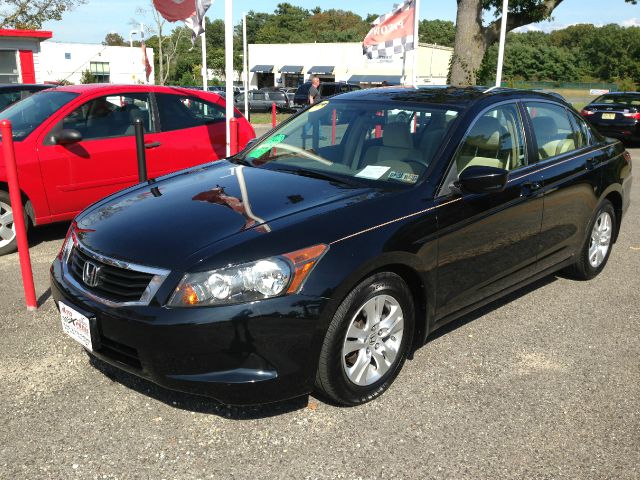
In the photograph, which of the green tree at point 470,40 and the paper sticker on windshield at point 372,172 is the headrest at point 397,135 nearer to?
the paper sticker on windshield at point 372,172

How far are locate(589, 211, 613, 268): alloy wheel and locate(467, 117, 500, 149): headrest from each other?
167 cm

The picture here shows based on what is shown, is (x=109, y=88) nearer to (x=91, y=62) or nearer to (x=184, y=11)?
(x=184, y=11)

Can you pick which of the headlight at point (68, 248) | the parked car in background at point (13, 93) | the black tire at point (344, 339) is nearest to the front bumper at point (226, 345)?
the black tire at point (344, 339)

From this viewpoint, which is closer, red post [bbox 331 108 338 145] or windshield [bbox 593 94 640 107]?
red post [bbox 331 108 338 145]

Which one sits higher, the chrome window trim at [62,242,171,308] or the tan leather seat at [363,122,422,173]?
the tan leather seat at [363,122,422,173]

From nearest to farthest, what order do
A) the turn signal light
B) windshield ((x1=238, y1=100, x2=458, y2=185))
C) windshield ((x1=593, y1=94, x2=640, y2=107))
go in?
1. the turn signal light
2. windshield ((x1=238, y1=100, x2=458, y2=185))
3. windshield ((x1=593, y1=94, x2=640, y2=107))

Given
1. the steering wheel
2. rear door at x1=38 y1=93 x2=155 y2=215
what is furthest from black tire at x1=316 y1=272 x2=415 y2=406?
rear door at x1=38 y1=93 x2=155 y2=215

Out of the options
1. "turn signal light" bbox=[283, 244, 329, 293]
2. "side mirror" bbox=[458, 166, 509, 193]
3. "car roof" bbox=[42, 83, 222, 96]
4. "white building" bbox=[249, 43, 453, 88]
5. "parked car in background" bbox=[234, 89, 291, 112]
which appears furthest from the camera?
"white building" bbox=[249, 43, 453, 88]

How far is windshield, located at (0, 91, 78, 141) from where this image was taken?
602 centimetres

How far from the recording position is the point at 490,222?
3768 millimetres

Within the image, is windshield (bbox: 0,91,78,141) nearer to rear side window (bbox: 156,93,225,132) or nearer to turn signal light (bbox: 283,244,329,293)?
rear side window (bbox: 156,93,225,132)

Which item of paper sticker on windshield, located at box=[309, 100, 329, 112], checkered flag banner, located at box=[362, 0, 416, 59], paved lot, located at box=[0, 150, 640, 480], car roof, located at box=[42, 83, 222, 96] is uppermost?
checkered flag banner, located at box=[362, 0, 416, 59]

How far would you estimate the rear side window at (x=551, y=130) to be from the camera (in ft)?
14.4

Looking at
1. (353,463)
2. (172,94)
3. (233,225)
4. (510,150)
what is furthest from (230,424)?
(172,94)
